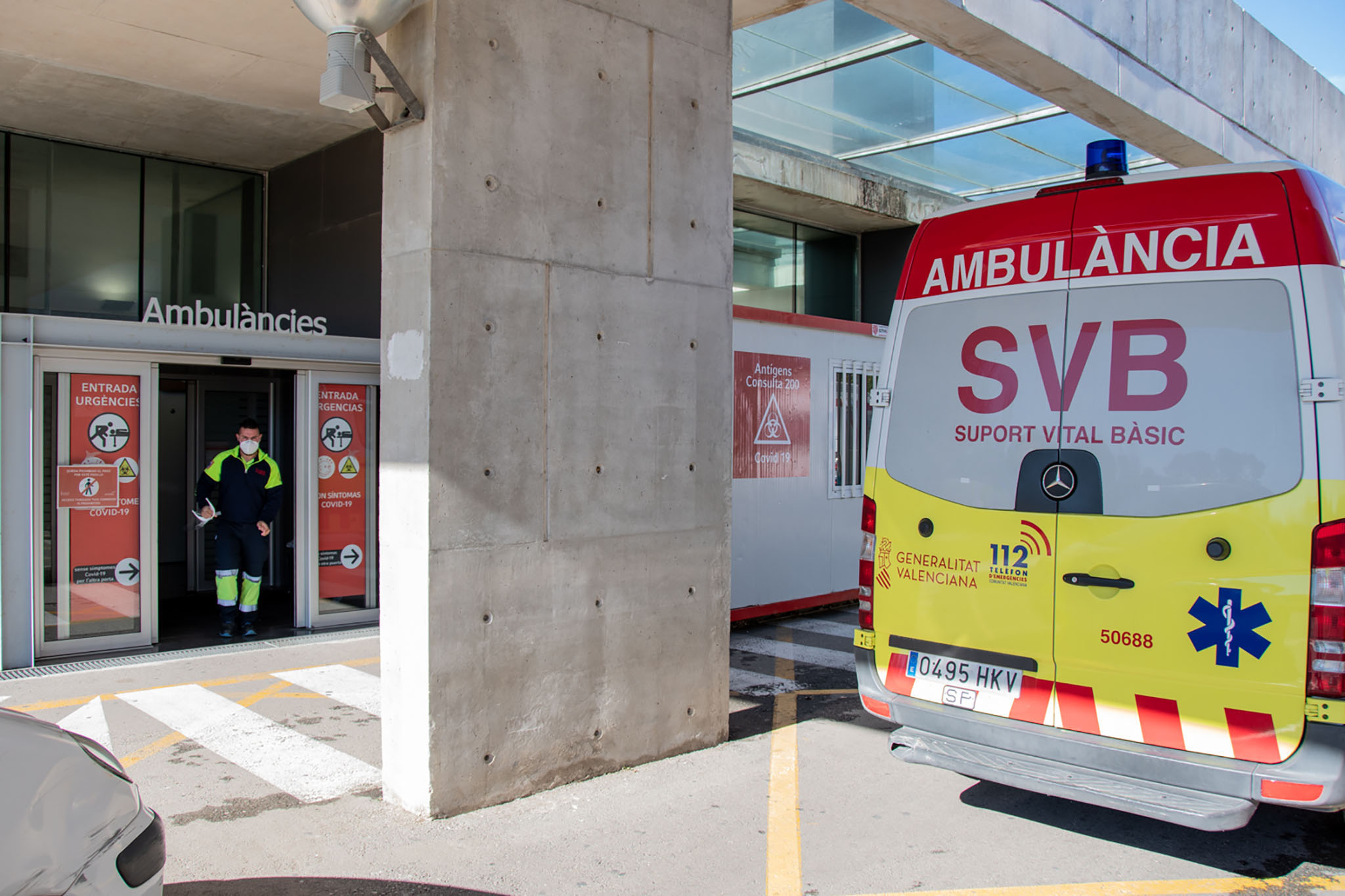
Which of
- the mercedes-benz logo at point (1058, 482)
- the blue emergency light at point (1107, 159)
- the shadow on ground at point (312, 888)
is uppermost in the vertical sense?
the blue emergency light at point (1107, 159)

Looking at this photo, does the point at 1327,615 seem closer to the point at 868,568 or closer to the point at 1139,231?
the point at 1139,231

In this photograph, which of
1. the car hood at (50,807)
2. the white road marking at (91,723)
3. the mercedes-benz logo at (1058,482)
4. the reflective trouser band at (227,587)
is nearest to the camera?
the car hood at (50,807)

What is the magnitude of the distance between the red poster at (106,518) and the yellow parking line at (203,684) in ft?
4.92

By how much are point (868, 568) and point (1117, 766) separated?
4.46 ft

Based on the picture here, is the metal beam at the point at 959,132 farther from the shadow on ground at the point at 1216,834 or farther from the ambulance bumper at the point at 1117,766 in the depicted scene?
the ambulance bumper at the point at 1117,766

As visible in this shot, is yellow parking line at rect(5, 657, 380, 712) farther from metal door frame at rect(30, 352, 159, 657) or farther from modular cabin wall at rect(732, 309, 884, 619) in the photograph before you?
modular cabin wall at rect(732, 309, 884, 619)

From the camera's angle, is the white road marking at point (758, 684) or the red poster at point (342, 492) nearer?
the white road marking at point (758, 684)

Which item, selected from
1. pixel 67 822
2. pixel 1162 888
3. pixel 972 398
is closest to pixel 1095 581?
pixel 972 398

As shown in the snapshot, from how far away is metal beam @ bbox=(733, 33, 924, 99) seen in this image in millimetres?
9625

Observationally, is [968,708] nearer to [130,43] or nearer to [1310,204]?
[1310,204]

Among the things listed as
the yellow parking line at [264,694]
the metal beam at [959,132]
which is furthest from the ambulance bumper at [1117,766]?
the metal beam at [959,132]

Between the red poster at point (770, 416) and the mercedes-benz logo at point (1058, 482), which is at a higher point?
the red poster at point (770, 416)

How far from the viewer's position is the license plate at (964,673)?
4.13 m

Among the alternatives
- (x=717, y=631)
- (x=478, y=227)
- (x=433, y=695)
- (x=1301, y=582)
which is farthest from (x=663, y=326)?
(x=1301, y=582)
